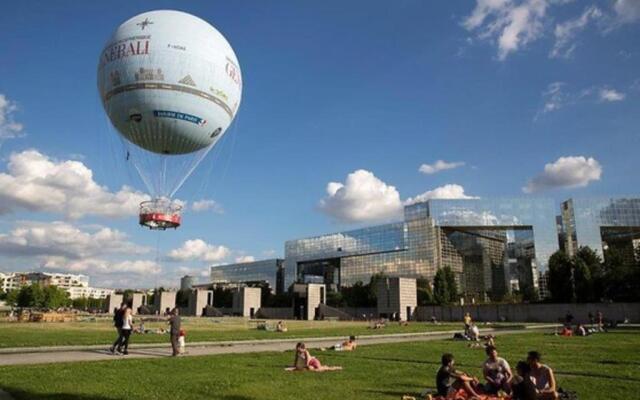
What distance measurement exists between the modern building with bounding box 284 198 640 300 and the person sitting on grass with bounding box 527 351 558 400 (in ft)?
423

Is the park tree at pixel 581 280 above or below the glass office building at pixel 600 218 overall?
below

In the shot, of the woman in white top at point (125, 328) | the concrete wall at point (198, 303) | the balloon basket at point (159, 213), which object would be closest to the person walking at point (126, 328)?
the woman in white top at point (125, 328)

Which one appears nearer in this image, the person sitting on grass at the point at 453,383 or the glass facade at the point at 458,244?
the person sitting on grass at the point at 453,383

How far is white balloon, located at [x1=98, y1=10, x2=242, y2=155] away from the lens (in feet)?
79.9

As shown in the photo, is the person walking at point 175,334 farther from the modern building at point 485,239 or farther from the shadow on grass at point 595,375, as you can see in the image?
the modern building at point 485,239

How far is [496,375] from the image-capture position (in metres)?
12.2

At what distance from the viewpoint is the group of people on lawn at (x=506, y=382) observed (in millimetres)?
10688

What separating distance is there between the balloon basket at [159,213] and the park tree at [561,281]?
61.9 meters

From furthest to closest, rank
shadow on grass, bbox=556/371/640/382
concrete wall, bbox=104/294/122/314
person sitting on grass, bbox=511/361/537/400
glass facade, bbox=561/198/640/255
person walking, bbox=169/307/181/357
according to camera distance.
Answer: glass facade, bbox=561/198/640/255
concrete wall, bbox=104/294/122/314
person walking, bbox=169/307/181/357
shadow on grass, bbox=556/371/640/382
person sitting on grass, bbox=511/361/537/400

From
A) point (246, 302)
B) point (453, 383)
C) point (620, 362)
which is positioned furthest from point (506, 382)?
point (246, 302)

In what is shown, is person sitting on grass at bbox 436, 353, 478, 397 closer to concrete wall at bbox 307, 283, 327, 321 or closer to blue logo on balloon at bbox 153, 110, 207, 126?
blue logo on balloon at bbox 153, 110, 207, 126

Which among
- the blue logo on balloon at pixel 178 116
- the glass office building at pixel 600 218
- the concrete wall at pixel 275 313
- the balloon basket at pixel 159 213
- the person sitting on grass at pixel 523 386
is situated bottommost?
the concrete wall at pixel 275 313

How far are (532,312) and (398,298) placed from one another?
19.3 m

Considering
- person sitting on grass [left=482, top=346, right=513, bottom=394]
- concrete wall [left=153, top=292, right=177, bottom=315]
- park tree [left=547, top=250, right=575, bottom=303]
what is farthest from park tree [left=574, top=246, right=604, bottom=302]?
concrete wall [left=153, top=292, right=177, bottom=315]
